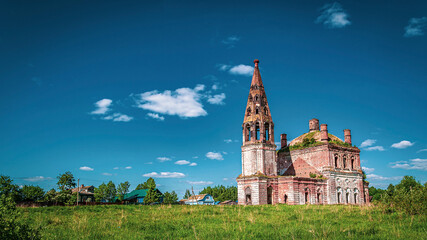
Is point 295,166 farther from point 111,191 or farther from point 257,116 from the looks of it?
point 111,191

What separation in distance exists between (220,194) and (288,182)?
65.8 metres

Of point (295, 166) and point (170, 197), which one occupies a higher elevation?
point (295, 166)

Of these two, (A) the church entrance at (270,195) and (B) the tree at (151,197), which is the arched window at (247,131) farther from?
(B) the tree at (151,197)

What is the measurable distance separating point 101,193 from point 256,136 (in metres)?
46.0

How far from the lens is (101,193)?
7012 cm

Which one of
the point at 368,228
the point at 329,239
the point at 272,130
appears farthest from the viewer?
the point at 272,130

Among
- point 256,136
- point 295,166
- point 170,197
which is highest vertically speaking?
point 256,136

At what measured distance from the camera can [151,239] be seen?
10.5 metres

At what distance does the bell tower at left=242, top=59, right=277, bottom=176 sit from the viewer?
3753cm

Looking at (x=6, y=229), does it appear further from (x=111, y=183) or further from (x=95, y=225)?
(x=111, y=183)

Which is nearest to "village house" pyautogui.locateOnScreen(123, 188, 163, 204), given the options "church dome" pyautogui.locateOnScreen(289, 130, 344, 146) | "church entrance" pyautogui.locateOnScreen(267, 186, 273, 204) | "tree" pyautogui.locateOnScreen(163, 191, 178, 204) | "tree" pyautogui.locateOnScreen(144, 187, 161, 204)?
"tree" pyautogui.locateOnScreen(163, 191, 178, 204)

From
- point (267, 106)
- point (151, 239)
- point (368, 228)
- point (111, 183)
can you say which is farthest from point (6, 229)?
point (111, 183)

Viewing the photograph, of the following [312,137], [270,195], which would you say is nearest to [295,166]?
[312,137]

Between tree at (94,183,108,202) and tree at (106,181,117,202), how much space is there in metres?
0.79
